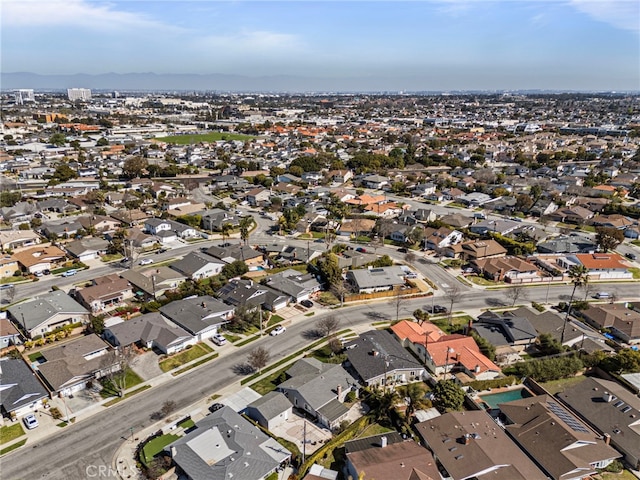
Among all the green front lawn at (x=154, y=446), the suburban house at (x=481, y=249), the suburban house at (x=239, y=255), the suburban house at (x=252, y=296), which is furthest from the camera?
the suburban house at (x=481, y=249)

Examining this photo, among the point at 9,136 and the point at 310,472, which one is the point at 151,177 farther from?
the point at 310,472

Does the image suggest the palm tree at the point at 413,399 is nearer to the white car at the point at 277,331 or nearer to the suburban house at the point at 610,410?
the suburban house at the point at 610,410

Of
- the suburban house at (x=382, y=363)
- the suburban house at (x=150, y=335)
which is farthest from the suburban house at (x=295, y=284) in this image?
the suburban house at (x=150, y=335)

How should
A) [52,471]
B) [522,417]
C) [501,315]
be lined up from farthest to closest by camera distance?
1. [501,315]
2. [522,417]
3. [52,471]

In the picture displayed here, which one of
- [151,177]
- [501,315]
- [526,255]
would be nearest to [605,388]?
[501,315]

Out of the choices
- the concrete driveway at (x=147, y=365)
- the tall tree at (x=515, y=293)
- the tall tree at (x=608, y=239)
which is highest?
the tall tree at (x=608, y=239)

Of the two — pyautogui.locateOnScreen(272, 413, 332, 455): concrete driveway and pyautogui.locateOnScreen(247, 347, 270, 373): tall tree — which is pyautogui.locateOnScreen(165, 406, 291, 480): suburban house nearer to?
pyautogui.locateOnScreen(272, 413, 332, 455): concrete driveway
